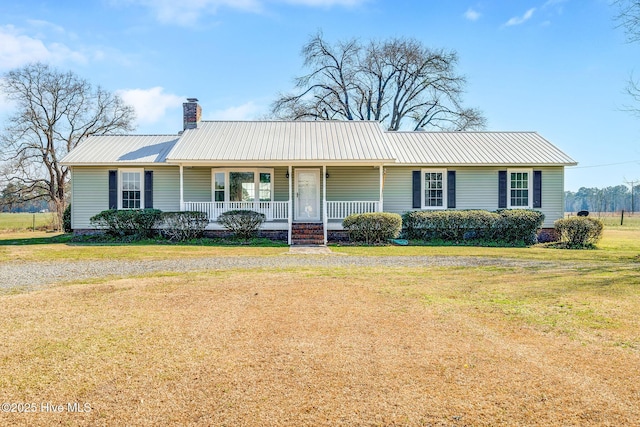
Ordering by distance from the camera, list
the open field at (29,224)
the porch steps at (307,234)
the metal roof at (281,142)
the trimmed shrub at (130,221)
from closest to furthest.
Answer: the porch steps at (307,234) < the trimmed shrub at (130,221) < the metal roof at (281,142) < the open field at (29,224)

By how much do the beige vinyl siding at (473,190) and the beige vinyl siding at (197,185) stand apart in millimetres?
7456

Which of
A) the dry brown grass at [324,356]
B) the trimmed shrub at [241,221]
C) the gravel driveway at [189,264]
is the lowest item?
the dry brown grass at [324,356]

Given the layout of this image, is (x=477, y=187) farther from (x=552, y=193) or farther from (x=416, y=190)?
(x=552, y=193)

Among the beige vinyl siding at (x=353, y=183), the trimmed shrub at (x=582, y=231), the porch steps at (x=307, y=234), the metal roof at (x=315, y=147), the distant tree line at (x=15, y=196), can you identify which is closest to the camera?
the trimmed shrub at (x=582, y=231)

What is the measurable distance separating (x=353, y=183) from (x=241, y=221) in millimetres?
5090

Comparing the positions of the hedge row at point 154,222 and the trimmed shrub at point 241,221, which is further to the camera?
the hedge row at point 154,222

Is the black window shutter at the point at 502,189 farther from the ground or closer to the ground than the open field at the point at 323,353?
farther from the ground

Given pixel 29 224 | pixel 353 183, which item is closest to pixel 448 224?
pixel 353 183

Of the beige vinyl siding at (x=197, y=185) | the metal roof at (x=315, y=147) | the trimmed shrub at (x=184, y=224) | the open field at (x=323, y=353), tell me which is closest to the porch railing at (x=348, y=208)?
the metal roof at (x=315, y=147)

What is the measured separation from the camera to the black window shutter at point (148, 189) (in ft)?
58.5

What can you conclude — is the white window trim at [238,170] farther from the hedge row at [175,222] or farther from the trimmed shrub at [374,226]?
the trimmed shrub at [374,226]

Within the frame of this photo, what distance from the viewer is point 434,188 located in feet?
58.6

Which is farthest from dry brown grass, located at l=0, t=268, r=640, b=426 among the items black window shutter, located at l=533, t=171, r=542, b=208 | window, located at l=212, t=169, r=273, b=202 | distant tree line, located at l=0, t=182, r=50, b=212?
distant tree line, located at l=0, t=182, r=50, b=212

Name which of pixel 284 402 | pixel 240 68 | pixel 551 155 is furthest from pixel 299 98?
pixel 284 402
